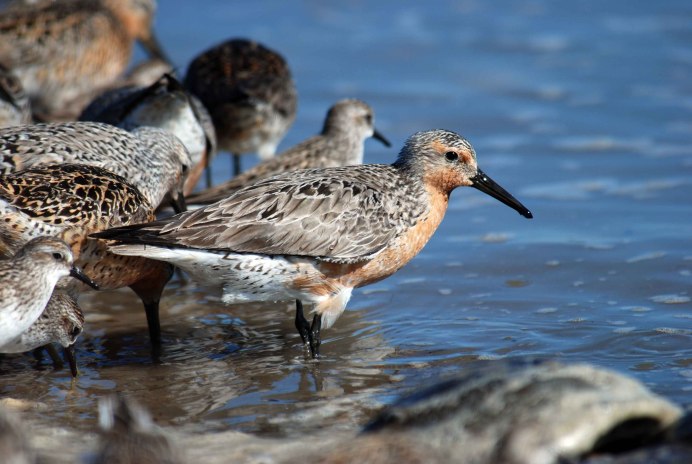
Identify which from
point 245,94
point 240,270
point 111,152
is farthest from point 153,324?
point 245,94

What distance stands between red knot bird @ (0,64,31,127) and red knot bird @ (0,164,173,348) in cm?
321

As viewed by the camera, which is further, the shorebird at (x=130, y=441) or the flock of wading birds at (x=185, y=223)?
the flock of wading birds at (x=185, y=223)

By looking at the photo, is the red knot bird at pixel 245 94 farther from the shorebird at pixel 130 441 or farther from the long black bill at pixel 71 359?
the shorebird at pixel 130 441

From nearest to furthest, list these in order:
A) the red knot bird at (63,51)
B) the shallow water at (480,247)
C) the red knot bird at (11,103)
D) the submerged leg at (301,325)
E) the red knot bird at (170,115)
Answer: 1. the shallow water at (480,247)
2. the submerged leg at (301,325)
3. the red knot bird at (170,115)
4. the red knot bird at (11,103)
5. the red knot bird at (63,51)

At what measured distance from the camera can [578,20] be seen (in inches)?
688

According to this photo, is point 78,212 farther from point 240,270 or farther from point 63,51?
point 63,51

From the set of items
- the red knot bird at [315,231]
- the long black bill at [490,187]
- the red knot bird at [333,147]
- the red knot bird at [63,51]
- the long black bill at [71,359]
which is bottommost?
the long black bill at [71,359]

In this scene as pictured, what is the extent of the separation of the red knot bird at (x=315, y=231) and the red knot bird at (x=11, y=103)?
387cm

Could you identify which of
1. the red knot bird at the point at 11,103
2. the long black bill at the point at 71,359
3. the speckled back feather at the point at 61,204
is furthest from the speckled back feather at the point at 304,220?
the red knot bird at the point at 11,103

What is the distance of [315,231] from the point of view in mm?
7340

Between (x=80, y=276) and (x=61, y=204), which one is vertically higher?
(x=61, y=204)

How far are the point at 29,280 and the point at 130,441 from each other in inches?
80.7

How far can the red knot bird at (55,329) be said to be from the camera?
6.85 metres

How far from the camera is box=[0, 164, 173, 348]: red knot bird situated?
701cm
